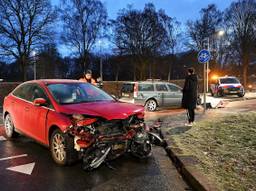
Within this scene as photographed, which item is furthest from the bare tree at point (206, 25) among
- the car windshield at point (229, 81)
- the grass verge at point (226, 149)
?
the grass verge at point (226, 149)

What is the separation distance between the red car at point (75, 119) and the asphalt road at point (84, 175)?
0.87 feet

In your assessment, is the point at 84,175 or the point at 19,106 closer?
the point at 84,175

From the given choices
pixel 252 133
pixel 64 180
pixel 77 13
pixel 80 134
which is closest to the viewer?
pixel 64 180

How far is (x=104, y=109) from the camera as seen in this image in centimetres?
648

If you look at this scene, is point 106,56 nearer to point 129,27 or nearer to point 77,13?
point 129,27

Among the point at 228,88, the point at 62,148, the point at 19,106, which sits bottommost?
the point at 62,148

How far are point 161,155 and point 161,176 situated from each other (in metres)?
1.46

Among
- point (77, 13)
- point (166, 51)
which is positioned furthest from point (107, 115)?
point (166, 51)

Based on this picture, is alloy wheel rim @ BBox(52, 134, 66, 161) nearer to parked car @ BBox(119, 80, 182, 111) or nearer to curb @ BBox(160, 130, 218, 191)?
curb @ BBox(160, 130, 218, 191)

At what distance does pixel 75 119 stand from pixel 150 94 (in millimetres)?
11531

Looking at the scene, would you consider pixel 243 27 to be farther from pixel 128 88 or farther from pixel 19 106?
pixel 19 106

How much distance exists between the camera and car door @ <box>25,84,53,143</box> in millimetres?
7070

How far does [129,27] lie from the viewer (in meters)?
48.2

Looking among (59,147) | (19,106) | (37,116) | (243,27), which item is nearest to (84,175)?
(59,147)
